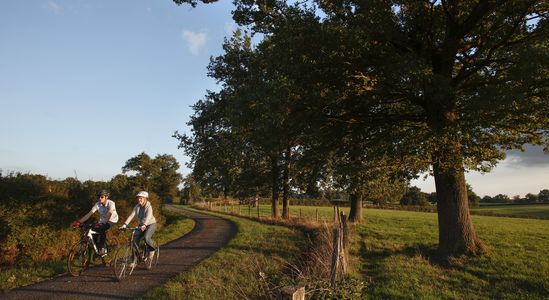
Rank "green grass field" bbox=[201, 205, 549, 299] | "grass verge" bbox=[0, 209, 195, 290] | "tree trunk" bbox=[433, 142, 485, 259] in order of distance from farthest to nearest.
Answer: "tree trunk" bbox=[433, 142, 485, 259], "green grass field" bbox=[201, 205, 549, 299], "grass verge" bbox=[0, 209, 195, 290]

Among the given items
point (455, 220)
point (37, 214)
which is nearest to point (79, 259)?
point (37, 214)

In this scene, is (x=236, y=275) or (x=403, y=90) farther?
(x=403, y=90)

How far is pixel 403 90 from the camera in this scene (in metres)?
12.3

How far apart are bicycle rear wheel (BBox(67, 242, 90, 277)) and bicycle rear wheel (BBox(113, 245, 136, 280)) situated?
3.46ft

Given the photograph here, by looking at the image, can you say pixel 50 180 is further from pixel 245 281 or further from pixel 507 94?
pixel 507 94

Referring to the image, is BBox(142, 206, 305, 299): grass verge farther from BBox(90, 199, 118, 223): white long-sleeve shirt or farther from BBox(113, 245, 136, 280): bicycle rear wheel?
BBox(90, 199, 118, 223): white long-sleeve shirt

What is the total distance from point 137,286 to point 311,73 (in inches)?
302

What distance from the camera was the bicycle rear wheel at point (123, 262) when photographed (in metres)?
9.51

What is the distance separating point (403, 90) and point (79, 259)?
10248 millimetres

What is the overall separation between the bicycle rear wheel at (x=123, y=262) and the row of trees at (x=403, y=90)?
5355 mm

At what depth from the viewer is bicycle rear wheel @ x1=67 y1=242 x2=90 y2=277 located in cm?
986

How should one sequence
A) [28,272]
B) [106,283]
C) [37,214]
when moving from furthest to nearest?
[37,214], [28,272], [106,283]

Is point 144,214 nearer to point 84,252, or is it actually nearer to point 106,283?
point 84,252

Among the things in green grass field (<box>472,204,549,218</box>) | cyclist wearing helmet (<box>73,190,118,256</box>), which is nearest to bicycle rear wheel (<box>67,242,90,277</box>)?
cyclist wearing helmet (<box>73,190,118,256</box>)
